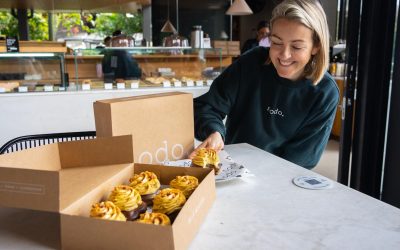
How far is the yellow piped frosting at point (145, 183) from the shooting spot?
34.6 inches

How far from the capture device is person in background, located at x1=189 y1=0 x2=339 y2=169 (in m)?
1.41

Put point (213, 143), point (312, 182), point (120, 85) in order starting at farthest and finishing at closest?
point (120, 85) < point (213, 143) < point (312, 182)

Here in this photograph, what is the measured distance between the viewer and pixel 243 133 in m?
1.74

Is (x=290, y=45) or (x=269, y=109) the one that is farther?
(x=269, y=109)

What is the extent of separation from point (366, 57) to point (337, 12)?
3.94 m

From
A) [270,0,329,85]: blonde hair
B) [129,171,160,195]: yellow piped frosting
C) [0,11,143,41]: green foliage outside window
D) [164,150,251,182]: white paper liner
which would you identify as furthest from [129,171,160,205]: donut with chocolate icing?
[0,11,143,41]: green foliage outside window

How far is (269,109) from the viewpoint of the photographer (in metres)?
1.65

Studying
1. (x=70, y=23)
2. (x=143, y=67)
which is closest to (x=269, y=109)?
(x=143, y=67)

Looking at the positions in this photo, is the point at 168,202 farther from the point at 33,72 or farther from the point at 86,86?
the point at 33,72

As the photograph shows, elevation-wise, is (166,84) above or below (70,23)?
below

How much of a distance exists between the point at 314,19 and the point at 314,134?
476 millimetres

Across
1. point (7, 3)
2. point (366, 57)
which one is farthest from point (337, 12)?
point (7, 3)

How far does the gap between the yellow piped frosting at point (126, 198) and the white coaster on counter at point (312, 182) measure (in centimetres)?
A: 51

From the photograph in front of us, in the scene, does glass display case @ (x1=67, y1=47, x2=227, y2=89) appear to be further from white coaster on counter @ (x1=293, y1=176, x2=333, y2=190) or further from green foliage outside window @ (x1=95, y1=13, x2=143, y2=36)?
green foliage outside window @ (x1=95, y1=13, x2=143, y2=36)
